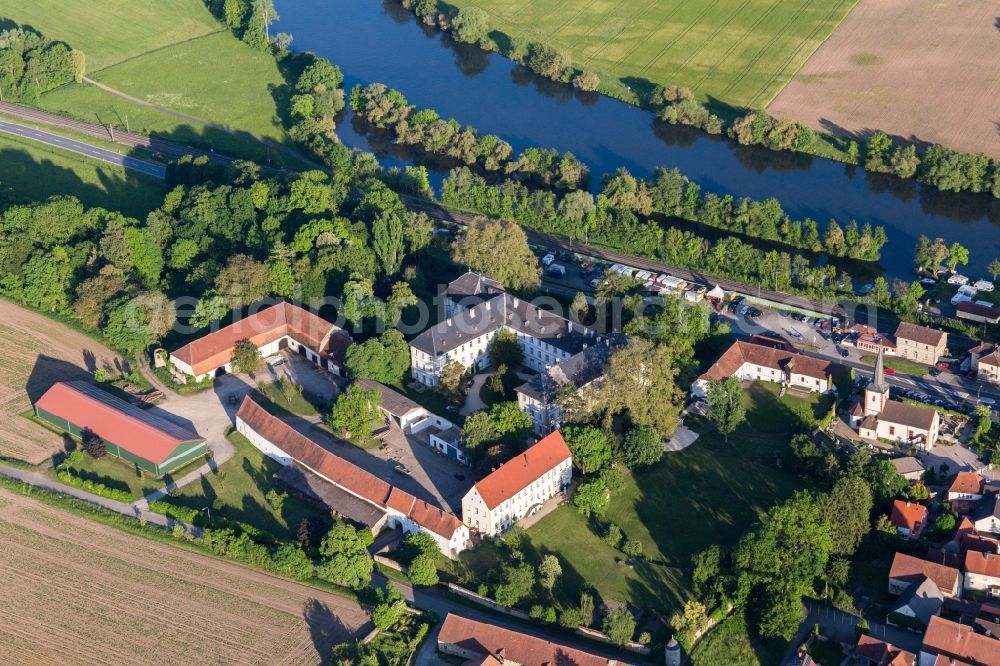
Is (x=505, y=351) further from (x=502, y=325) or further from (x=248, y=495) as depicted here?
(x=248, y=495)

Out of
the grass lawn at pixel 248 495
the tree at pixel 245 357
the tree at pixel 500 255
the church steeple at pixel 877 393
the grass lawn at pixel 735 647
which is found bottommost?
the grass lawn at pixel 248 495

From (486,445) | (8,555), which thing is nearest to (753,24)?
(486,445)

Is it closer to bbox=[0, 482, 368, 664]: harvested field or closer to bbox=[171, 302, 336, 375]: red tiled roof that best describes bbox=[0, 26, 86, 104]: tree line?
bbox=[171, 302, 336, 375]: red tiled roof

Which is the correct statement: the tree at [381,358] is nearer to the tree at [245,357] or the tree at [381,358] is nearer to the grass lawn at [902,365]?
the tree at [245,357]

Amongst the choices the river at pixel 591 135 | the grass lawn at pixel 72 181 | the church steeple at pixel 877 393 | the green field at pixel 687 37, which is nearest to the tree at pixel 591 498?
the church steeple at pixel 877 393

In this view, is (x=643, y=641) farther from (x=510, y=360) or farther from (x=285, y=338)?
(x=285, y=338)

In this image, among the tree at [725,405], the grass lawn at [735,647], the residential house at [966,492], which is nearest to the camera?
the grass lawn at [735,647]

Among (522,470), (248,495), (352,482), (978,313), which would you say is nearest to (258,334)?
(248,495)
